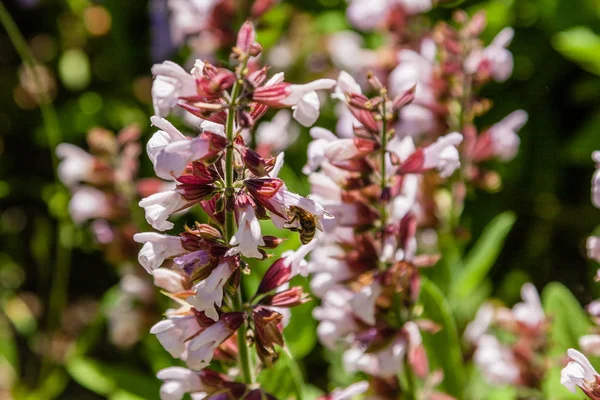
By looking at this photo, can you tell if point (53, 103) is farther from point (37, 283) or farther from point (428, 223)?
point (428, 223)

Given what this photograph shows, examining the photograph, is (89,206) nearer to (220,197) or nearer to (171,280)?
(171,280)

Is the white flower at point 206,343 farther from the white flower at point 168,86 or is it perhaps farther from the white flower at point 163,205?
the white flower at point 168,86

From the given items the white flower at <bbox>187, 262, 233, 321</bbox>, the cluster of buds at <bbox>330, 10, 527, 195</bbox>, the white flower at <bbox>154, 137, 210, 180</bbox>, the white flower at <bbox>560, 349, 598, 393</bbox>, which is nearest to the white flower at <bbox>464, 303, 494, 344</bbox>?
the cluster of buds at <bbox>330, 10, 527, 195</bbox>

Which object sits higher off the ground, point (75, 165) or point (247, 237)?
point (247, 237)

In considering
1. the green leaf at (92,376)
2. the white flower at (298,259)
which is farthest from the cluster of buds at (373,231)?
the green leaf at (92,376)

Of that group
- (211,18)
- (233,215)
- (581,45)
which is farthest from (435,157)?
(211,18)
